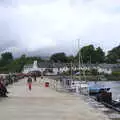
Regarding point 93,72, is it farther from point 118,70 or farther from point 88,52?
point 88,52

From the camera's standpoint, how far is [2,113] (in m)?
21.0

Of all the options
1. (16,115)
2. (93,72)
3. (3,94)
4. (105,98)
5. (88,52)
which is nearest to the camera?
(16,115)

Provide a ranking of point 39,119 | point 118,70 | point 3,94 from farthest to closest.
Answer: point 118,70, point 3,94, point 39,119

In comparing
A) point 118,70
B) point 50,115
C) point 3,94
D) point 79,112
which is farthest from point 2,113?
point 118,70

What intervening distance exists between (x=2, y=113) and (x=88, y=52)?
177957mm

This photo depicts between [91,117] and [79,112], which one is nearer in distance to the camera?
[91,117]

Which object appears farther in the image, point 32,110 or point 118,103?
point 118,103

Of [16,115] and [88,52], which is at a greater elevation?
[88,52]

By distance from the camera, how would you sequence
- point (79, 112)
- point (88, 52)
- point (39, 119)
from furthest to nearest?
1. point (88, 52)
2. point (79, 112)
3. point (39, 119)

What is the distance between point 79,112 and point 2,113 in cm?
424

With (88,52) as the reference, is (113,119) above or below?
below

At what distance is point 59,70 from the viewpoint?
18675 centimetres

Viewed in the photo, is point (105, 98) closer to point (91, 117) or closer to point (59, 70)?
point (91, 117)

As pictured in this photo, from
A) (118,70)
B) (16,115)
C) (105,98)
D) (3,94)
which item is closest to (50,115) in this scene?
(16,115)
